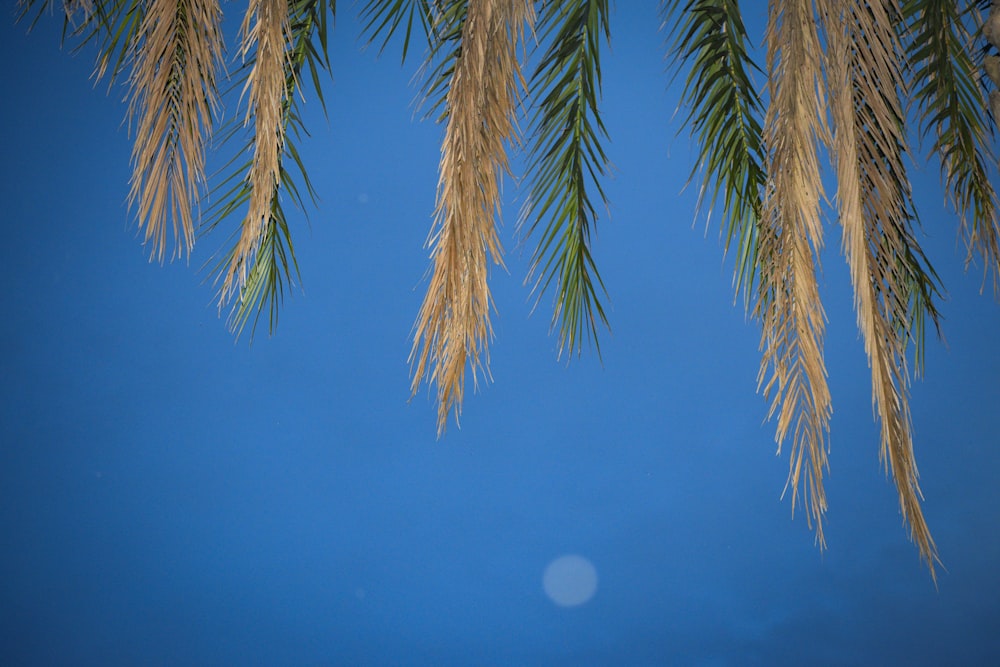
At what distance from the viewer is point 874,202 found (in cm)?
186

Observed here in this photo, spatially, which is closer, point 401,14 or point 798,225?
point 798,225

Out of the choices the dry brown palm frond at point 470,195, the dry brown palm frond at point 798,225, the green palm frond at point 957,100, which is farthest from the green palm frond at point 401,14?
the green palm frond at point 957,100

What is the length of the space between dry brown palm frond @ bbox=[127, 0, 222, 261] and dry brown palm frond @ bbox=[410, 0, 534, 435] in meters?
0.48

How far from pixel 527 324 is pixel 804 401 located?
4.21 metres

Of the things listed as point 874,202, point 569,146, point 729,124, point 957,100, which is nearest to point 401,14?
point 569,146

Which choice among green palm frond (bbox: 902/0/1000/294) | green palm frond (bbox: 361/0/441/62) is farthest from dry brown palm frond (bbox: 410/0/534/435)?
green palm frond (bbox: 902/0/1000/294)

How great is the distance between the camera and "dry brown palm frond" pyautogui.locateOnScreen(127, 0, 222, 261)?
1660 millimetres

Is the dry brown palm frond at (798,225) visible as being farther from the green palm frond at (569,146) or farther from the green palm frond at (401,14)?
the green palm frond at (401,14)

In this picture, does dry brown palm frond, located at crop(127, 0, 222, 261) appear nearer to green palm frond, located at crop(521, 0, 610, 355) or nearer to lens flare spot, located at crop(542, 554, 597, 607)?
green palm frond, located at crop(521, 0, 610, 355)

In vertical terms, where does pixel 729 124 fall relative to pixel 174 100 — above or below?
above

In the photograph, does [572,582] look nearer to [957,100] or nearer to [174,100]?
[957,100]

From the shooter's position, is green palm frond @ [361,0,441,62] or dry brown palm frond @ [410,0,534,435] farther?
green palm frond @ [361,0,441,62]

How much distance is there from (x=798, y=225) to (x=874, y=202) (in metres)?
0.18

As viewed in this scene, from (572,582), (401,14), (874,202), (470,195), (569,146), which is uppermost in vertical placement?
(401,14)
